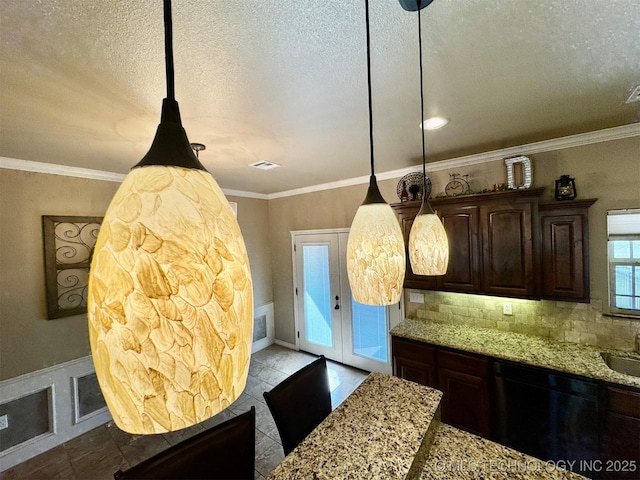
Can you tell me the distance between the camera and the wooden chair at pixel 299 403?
1488mm

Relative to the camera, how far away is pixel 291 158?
262 cm

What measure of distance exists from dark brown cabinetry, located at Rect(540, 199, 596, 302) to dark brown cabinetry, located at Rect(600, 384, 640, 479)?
669mm

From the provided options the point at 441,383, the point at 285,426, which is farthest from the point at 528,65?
the point at 441,383

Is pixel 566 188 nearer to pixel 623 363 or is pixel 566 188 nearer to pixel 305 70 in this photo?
pixel 623 363

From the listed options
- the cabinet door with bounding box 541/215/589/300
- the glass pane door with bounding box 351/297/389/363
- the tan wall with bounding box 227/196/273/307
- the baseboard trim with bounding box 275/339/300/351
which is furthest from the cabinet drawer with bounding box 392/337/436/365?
the tan wall with bounding box 227/196/273/307

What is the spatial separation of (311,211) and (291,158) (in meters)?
1.55

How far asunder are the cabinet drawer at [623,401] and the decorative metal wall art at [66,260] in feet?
15.1

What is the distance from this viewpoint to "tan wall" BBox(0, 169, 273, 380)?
2301 mm

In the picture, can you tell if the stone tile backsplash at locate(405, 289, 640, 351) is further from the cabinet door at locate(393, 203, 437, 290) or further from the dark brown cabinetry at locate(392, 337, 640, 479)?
the dark brown cabinetry at locate(392, 337, 640, 479)

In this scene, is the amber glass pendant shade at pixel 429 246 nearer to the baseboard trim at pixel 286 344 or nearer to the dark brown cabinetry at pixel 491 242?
the dark brown cabinetry at pixel 491 242

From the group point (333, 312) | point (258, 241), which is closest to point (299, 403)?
point (333, 312)

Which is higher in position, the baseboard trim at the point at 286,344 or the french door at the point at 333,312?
the french door at the point at 333,312

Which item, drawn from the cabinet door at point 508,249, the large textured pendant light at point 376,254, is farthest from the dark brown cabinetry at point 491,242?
the large textured pendant light at point 376,254

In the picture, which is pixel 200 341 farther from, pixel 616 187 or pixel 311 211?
pixel 311 211
